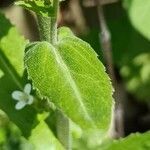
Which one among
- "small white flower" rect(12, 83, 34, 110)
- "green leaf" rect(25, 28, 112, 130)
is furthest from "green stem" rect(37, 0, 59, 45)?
"small white flower" rect(12, 83, 34, 110)

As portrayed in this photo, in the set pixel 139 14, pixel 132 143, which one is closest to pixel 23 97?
pixel 132 143

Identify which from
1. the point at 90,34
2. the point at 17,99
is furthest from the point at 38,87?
the point at 90,34

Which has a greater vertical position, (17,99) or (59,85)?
(59,85)

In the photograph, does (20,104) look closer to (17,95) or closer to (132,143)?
(17,95)

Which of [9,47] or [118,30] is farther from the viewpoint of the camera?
[118,30]

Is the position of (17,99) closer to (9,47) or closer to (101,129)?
(9,47)
